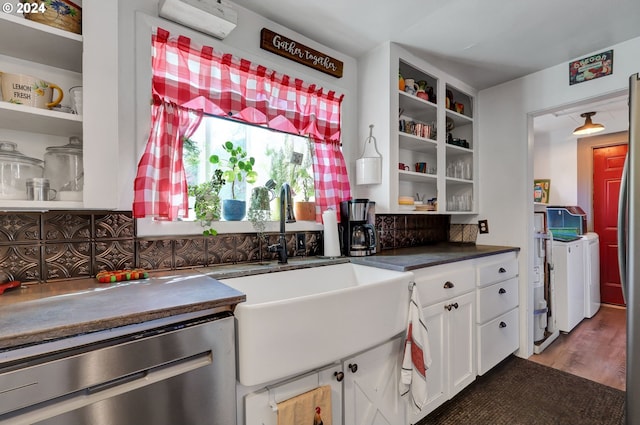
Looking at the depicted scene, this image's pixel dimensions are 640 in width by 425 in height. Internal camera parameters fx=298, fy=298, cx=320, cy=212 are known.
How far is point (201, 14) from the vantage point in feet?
4.78

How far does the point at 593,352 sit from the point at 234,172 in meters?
3.30

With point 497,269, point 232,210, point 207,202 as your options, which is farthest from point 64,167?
point 497,269

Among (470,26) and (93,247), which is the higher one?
(470,26)

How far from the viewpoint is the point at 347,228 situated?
77.6 inches

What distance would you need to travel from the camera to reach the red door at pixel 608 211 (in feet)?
12.4

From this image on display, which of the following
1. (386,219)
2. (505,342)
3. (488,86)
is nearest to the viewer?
(505,342)

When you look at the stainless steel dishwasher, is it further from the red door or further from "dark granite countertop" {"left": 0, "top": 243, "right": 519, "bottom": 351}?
the red door

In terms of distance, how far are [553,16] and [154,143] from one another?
2.36 meters

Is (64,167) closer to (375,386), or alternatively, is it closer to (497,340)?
(375,386)

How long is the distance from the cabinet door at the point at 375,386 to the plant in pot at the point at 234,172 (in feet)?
3.20

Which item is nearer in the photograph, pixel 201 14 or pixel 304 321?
pixel 304 321

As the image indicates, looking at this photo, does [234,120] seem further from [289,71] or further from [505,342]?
[505,342]

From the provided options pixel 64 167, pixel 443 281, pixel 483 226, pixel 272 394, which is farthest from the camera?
pixel 483 226

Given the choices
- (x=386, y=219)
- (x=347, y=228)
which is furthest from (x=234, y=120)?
(x=386, y=219)
